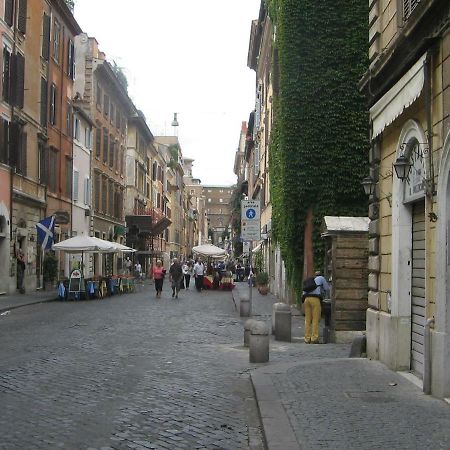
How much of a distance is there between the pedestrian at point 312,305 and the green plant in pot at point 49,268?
20637 millimetres

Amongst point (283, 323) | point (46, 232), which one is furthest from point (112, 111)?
point (283, 323)

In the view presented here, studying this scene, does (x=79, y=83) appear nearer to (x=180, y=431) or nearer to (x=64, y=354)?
(x=64, y=354)

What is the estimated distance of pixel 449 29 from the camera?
25.3ft

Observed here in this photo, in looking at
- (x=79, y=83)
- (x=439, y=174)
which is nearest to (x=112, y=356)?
(x=439, y=174)

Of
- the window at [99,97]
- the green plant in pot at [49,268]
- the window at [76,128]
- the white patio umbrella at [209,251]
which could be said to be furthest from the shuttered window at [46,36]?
the white patio umbrella at [209,251]

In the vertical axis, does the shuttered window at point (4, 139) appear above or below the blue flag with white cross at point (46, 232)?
above

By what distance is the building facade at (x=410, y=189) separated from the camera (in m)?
7.88

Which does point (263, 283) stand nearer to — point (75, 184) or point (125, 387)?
point (75, 184)

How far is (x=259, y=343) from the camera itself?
433 inches

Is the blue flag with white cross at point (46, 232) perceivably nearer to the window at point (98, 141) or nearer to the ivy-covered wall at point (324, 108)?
the ivy-covered wall at point (324, 108)

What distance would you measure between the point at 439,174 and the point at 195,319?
12.3 m

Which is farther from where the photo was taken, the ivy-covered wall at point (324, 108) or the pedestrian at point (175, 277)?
the pedestrian at point (175, 277)

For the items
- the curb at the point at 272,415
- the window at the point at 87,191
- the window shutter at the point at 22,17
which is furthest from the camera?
the window at the point at 87,191

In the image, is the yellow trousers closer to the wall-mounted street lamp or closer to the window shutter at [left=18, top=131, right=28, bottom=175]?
the wall-mounted street lamp
